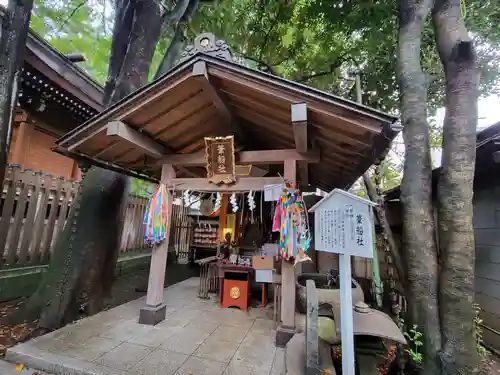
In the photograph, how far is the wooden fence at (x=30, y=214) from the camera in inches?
209

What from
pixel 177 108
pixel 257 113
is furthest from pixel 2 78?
pixel 257 113

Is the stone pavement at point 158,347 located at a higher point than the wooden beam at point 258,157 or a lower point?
lower

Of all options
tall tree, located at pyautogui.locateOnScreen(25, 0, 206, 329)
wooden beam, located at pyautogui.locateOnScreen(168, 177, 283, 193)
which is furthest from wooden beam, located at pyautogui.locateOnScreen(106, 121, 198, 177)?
tall tree, located at pyautogui.locateOnScreen(25, 0, 206, 329)

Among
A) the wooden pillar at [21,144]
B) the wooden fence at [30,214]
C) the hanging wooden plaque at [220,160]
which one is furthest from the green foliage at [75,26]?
the hanging wooden plaque at [220,160]

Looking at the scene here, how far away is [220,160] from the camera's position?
503 centimetres

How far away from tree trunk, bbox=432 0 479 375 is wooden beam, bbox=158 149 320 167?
2.19 meters

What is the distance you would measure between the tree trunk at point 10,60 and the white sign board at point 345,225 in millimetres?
5185

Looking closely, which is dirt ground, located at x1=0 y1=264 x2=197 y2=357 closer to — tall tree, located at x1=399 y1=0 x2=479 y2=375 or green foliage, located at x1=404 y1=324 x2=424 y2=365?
green foliage, located at x1=404 y1=324 x2=424 y2=365

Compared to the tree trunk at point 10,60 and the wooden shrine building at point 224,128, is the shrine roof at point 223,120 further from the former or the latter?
the tree trunk at point 10,60

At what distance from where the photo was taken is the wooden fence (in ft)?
17.5

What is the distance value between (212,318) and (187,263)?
5438mm

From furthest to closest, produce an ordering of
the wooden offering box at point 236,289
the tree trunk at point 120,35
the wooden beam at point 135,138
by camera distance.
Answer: the tree trunk at point 120,35 < the wooden offering box at point 236,289 < the wooden beam at point 135,138

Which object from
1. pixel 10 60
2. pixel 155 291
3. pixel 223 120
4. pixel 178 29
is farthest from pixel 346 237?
pixel 178 29

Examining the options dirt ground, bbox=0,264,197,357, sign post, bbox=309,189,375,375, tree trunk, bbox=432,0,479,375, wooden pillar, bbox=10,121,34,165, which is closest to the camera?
sign post, bbox=309,189,375,375
